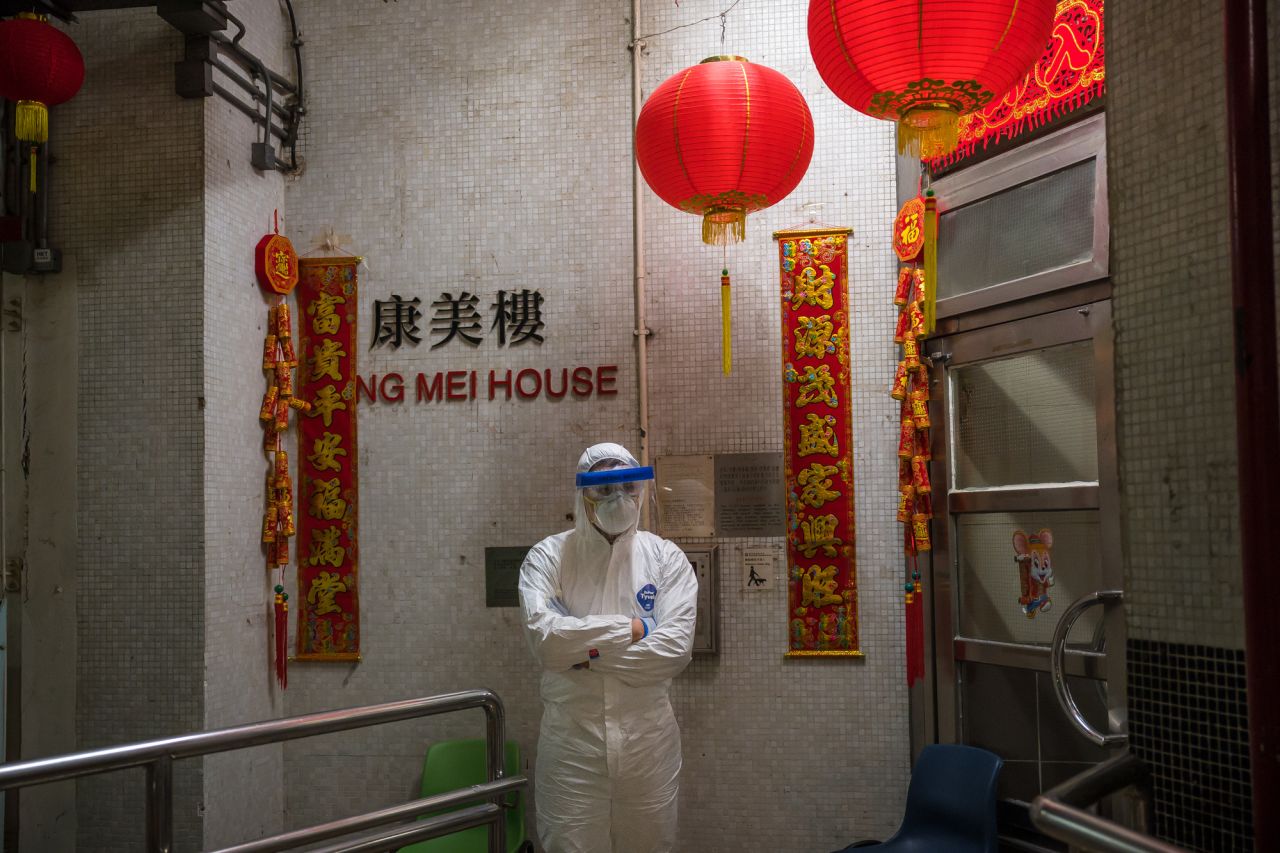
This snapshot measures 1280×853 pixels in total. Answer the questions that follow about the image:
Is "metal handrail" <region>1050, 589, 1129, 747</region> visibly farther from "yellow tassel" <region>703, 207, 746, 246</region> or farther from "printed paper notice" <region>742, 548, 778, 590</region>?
"yellow tassel" <region>703, 207, 746, 246</region>

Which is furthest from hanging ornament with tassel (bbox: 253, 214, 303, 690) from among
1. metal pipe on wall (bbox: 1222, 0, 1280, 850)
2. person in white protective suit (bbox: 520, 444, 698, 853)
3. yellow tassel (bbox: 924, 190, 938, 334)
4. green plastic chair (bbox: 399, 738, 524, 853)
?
metal pipe on wall (bbox: 1222, 0, 1280, 850)

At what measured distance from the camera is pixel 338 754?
3.71 m

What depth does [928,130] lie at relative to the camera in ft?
7.62

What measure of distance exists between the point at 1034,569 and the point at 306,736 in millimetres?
2314

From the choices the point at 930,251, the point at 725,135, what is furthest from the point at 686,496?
the point at 725,135

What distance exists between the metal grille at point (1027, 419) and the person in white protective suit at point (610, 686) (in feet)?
3.72

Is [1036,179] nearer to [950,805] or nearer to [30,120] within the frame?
[950,805]

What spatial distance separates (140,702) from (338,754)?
0.82m

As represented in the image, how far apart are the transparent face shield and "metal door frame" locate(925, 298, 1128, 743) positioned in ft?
3.74

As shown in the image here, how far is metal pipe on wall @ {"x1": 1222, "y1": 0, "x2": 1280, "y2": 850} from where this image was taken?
45.5 inches

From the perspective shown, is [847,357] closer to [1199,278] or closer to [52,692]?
[1199,278]

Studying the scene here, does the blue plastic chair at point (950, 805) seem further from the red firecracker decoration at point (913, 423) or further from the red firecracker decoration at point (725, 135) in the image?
the red firecracker decoration at point (725, 135)

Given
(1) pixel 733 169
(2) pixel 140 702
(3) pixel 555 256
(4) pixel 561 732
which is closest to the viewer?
(1) pixel 733 169

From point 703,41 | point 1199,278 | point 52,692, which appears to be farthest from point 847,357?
point 52,692
